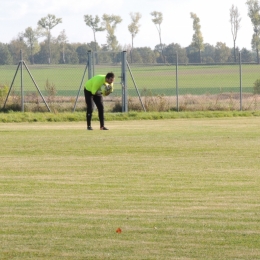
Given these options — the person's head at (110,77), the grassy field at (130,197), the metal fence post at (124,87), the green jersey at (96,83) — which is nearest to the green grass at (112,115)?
the metal fence post at (124,87)

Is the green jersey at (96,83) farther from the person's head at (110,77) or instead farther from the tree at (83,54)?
the tree at (83,54)

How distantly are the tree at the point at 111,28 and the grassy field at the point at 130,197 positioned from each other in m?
73.1

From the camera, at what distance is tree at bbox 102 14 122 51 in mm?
92344

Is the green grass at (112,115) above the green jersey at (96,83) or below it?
below

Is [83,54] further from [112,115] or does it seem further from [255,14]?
[255,14]

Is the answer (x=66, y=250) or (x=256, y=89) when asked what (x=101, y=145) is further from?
(x=256, y=89)

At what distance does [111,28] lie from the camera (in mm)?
99750

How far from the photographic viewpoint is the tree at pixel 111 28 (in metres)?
92.3

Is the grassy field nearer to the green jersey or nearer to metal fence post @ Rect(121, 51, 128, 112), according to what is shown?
the green jersey

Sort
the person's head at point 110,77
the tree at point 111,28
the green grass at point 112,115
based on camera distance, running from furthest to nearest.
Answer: the tree at point 111,28, the green grass at point 112,115, the person's head at point 110,77

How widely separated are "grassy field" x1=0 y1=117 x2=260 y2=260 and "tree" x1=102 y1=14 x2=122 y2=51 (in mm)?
73059

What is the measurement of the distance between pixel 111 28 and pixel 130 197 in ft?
300

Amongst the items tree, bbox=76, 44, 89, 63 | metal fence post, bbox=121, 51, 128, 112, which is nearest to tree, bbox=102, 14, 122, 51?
tree, bbox=76, 44, 89, 63

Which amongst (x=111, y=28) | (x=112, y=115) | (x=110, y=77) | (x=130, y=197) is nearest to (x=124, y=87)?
(x=112, y=115)
